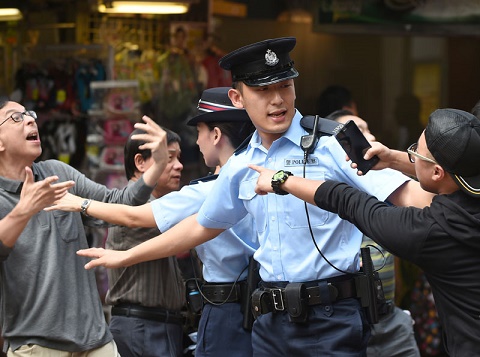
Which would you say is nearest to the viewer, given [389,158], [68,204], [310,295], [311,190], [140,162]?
[311,190]

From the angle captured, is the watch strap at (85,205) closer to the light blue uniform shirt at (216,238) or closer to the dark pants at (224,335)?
the light blue uniform shirt at (216,238)

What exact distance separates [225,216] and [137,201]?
0.79 meters

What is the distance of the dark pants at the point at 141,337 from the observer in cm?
581

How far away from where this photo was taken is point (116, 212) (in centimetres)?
508

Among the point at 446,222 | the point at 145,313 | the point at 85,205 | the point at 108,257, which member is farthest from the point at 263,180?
the point at 145,313

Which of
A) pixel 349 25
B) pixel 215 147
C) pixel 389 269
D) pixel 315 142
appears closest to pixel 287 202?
pixel 315 142

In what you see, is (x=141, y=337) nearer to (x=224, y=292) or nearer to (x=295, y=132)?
(x=224, y=292)

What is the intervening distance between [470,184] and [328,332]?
3.37 feet

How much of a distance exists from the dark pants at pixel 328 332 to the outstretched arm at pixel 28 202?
3.97ft

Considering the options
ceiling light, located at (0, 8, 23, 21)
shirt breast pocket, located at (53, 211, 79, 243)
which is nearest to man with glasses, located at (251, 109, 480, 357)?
shirt breast pocket, located at (53, 211, 79, 243)

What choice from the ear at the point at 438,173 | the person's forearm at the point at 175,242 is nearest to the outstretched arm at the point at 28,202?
the person's forearm at the point at 175,242

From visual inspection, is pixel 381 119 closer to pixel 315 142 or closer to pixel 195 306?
pixel 195 306

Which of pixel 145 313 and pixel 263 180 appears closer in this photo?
pixel 263 180

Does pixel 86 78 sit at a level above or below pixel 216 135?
below
